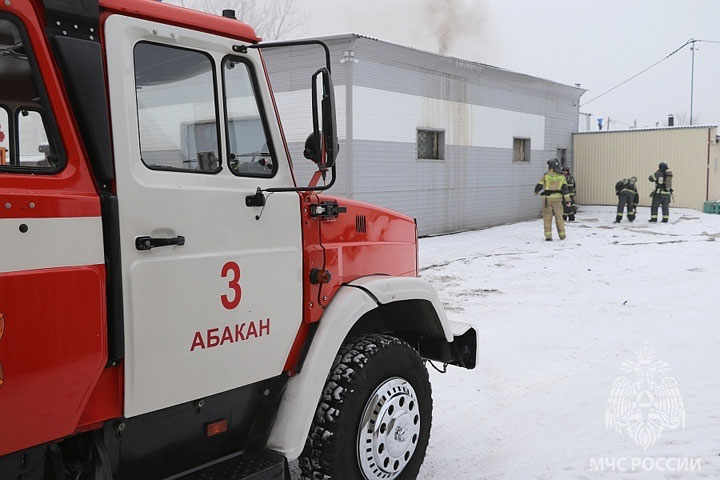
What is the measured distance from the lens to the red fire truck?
2.23 m

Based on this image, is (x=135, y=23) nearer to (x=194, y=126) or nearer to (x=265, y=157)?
(x=194, y=126)

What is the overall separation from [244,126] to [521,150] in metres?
19.4

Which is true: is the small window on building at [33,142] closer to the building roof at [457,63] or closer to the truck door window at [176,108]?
the truck door window at [176,108]

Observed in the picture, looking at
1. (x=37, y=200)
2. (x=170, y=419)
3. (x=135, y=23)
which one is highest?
(x=135, y=23)

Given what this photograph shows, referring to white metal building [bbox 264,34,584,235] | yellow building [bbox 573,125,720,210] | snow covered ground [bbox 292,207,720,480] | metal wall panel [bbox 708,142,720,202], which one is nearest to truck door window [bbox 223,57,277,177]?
snow covered ground [bbox 292,207,720,480]

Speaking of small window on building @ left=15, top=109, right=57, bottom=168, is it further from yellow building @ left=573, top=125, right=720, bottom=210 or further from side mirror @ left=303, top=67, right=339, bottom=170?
yellow building @ left=573, top=125, right=720, bottom=210

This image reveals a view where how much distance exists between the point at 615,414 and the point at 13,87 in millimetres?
4745

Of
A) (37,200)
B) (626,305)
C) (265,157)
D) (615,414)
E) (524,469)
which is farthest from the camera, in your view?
(626,305)

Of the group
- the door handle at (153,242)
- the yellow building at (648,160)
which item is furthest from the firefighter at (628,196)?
the door handle at (153,242)

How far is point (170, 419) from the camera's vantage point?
2.77 m

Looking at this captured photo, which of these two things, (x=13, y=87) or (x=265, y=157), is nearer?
(x=13, y=87)

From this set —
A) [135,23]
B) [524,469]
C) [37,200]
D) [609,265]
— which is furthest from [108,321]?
[609,265]

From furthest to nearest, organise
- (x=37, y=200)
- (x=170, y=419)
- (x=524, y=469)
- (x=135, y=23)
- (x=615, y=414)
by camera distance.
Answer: (x=615, y=414) → (x=524, y=469) → (x=170, y=419) → (x=135, y=23) → (x=37, y=200)

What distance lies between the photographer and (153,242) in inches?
99.0
